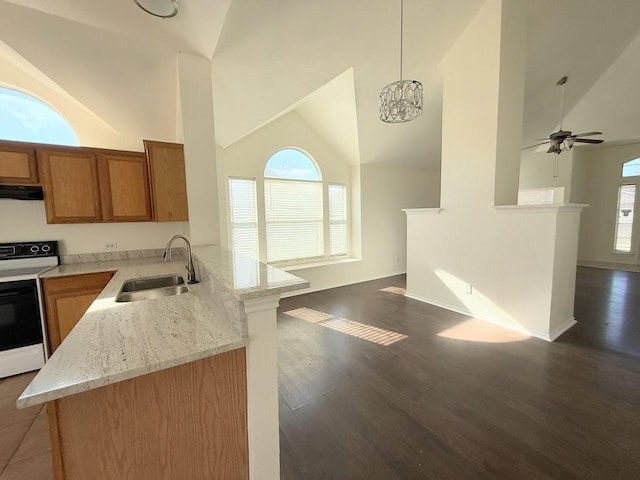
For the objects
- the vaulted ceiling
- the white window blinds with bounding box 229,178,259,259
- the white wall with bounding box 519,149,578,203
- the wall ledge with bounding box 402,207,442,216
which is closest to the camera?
the vaulted ceiling

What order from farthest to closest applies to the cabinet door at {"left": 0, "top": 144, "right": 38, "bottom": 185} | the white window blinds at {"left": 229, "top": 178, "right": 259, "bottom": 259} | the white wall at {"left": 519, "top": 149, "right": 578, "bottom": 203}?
the white wall at {"left": 519, "top": 149, "right": 578, "bottom": 203}, the white window blinds at {"left": 229, "top": 178, "right": 259, "bottom": 259}, the cabinet door at {"left": 0, "top": 144, "right": 38, "bottom": 185}

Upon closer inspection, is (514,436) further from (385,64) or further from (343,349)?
(385,64)

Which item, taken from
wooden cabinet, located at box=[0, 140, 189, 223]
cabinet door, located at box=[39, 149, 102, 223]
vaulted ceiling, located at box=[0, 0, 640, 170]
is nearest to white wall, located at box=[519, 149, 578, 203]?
vaulted ceiling, located at box=[0, 0, 640, 170]

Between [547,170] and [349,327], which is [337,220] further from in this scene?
[547,170]

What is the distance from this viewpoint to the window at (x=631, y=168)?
6377 millimetres

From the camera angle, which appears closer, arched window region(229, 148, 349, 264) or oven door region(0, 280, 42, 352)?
oven door region(0, 280, 42, 352)

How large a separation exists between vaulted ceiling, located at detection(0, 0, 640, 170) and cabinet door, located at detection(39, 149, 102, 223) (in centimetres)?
66

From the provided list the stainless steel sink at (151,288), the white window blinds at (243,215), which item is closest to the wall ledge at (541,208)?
the stainless steel sink at (151,288)

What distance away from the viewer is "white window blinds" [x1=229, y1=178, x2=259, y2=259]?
436 cm

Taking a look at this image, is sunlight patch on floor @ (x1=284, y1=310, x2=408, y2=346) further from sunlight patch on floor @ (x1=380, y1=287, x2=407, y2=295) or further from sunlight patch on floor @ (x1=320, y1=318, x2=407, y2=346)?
sunlight patch on floor @ (x1=380, y1=287, x2=407, y2=295)

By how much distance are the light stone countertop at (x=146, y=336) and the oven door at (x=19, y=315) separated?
1371 mm

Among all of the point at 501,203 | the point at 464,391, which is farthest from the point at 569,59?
the point at 464,391

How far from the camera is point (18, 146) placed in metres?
2.46

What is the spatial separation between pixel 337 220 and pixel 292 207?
3.54 feet
